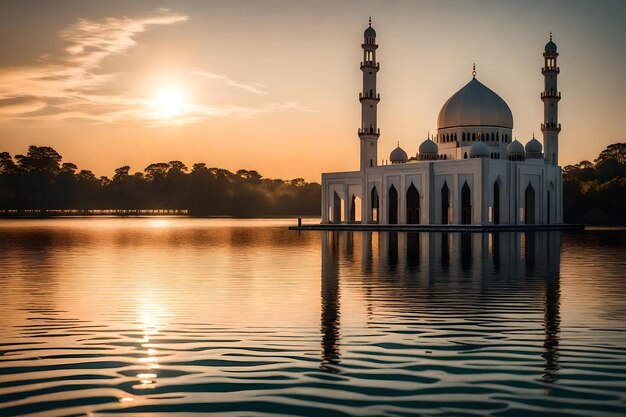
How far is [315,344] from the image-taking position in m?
9.29

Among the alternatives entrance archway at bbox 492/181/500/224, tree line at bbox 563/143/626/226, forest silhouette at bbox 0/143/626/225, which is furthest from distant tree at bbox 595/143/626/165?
entrance archway at bbox 492/181/500/224

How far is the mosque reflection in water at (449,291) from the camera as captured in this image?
34.5 feet

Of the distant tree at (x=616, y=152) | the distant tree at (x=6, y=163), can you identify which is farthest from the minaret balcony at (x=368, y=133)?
the distant tree at (x=6, y=163)

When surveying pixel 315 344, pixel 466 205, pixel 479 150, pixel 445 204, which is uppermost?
pixel 479 150

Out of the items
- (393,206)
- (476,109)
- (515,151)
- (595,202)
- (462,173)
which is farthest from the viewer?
(595,202)

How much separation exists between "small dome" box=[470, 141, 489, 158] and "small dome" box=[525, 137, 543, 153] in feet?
24.9

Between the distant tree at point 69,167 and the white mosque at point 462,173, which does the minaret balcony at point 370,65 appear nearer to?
the white mosque at point 462,173

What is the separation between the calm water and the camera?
666 centimetres

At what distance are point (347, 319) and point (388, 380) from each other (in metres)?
4.00

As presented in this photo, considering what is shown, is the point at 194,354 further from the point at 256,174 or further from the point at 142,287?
the point at 256,174

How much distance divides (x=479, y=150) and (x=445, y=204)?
16.7 feet

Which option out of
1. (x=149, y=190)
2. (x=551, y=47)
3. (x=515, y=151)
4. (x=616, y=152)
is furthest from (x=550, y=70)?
(x=149, y=190)

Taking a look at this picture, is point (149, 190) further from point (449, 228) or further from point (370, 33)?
point (449, 228)

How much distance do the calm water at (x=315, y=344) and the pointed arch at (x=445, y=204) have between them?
43.2 metres
